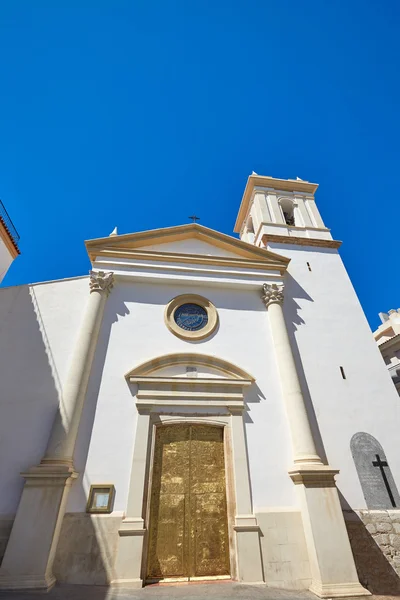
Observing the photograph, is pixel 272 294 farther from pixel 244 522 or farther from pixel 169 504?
pixel 169 504

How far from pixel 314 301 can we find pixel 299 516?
22.0 feet

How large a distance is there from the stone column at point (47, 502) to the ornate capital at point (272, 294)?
19.6ft

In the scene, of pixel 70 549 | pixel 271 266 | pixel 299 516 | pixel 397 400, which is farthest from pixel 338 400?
pixel 70 549

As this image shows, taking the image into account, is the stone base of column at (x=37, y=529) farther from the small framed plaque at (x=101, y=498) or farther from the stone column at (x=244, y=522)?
the stone column at (x=244, y=522)

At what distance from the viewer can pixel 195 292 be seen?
10.3m

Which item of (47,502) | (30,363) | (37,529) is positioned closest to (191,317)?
(30,363)

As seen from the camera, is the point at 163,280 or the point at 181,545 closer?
the point at 181,545

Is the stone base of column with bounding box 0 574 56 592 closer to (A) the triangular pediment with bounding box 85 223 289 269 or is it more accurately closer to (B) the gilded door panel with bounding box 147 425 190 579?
(B) the gilded door panel with bounding box 147 425 190 579

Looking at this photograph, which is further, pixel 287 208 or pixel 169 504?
pixel 287 208

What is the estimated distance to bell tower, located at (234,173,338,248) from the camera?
13.2 m

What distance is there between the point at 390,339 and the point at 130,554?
1711 cm

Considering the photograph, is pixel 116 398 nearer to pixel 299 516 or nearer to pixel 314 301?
pixel 299 516

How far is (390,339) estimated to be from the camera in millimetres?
Answer: 17453

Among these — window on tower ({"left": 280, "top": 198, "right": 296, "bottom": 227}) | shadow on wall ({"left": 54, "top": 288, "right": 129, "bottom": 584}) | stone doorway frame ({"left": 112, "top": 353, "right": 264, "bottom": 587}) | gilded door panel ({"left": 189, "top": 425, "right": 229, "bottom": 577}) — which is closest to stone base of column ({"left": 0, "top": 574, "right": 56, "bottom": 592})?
shadow on wall ({"left": 54, "top": 288, "right": 129, "bottom": 584})
